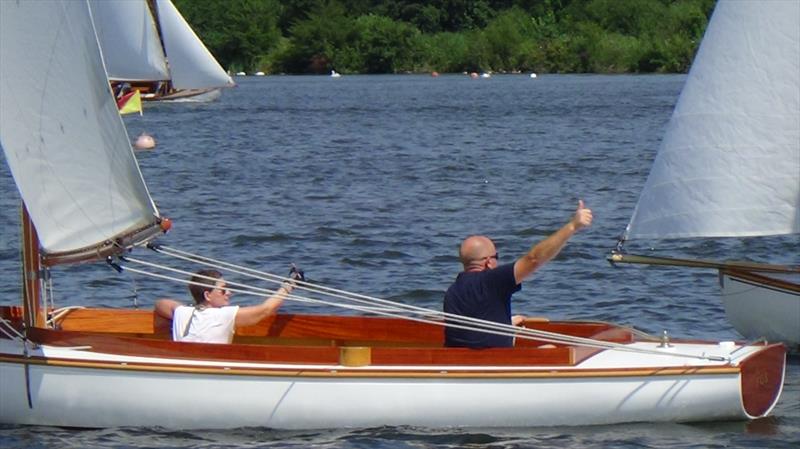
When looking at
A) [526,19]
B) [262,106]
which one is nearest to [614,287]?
[262,106]

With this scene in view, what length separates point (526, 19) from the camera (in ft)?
360

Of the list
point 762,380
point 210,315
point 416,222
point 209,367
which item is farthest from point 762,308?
point 416,222

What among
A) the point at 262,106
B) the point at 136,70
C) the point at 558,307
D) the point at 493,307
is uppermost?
the point at 262,106

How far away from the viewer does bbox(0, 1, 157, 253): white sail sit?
34.3 ft

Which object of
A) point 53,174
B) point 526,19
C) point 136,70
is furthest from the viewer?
point 526,19

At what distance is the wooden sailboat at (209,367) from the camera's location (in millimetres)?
10625

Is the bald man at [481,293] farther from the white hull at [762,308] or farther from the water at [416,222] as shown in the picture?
the white hull at [762,308]

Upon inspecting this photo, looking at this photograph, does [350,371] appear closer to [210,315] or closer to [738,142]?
[210,315]

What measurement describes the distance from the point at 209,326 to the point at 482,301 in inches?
67.1

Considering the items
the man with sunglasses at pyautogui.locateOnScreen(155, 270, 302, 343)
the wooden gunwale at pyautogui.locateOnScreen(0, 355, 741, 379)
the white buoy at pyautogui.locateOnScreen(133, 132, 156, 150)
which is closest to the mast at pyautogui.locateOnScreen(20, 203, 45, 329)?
the wooden gunwale at pyautogui.locateOnScreen(0, 355, 741, 379)

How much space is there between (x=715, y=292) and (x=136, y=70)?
2106cm

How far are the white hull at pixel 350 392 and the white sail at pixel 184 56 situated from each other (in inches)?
1244

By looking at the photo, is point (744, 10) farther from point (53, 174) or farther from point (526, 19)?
point (526, 19)

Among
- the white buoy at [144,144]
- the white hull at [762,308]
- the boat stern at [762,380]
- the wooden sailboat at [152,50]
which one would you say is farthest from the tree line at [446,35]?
the boat stern at [762,380]
